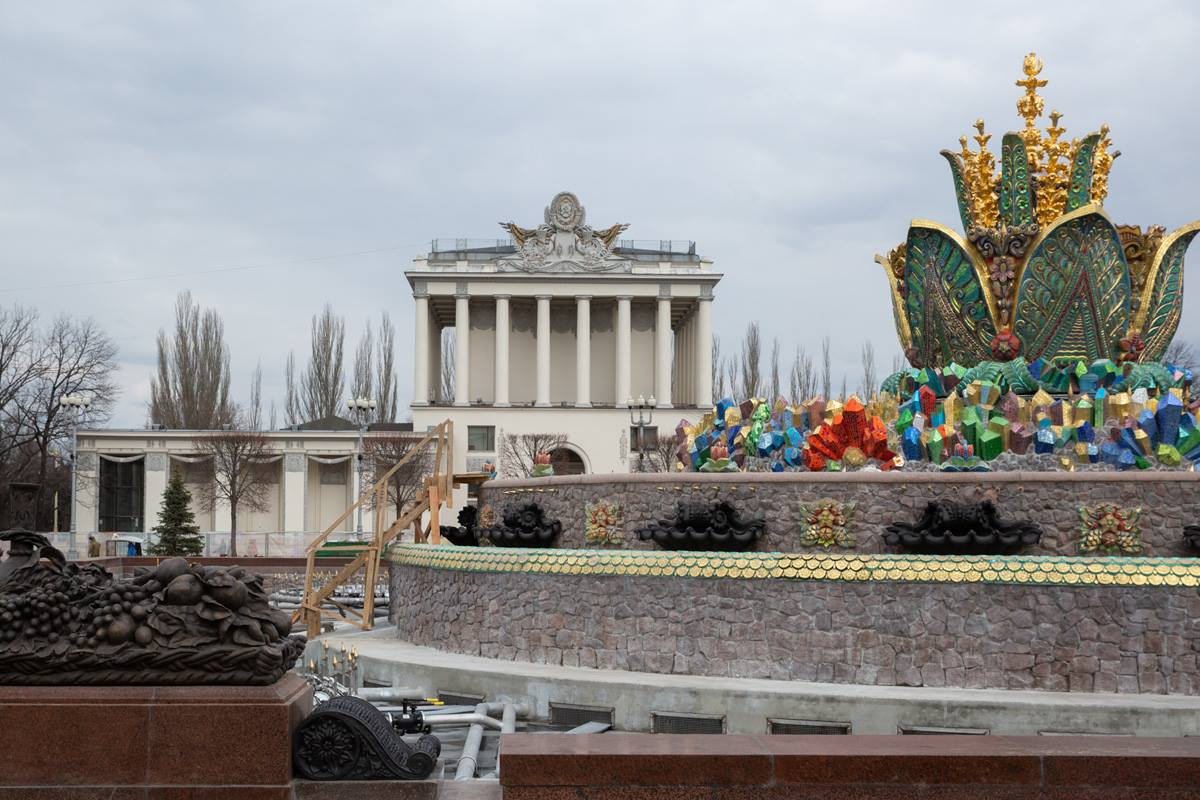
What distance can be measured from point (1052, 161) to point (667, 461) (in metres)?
30.7

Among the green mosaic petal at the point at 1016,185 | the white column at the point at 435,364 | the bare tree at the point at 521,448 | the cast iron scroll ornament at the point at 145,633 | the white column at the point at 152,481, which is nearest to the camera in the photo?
the cast iron scroll ornament at the point at 145,633

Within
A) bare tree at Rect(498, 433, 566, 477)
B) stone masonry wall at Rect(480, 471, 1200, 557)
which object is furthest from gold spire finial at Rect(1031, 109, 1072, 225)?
bare tree at Rect(498, 433, 566, 477)

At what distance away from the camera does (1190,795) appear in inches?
216

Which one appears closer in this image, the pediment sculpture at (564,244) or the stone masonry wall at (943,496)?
the stone masonry wall at (943,496)

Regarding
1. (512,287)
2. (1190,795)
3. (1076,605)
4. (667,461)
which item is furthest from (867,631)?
(512,287)

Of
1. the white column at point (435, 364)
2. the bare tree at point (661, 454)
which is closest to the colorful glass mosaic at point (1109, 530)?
the bare tree at point (661, 454)

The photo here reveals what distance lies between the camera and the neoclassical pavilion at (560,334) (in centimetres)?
5847

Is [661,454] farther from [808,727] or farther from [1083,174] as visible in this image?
[808,727]

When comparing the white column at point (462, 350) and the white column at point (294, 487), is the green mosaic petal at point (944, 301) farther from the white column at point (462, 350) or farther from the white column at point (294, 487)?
the white column at point (462, 350)

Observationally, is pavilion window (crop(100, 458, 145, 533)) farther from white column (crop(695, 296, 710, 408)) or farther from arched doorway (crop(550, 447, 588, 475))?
white column (crop(695, 296, 710, 408))

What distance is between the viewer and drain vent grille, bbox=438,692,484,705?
1118cm

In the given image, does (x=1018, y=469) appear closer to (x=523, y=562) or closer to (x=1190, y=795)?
(x=523, y=562)

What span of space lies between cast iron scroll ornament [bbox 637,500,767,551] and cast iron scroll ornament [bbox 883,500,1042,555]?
143cm

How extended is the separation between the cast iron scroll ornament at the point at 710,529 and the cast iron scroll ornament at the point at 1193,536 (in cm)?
370
